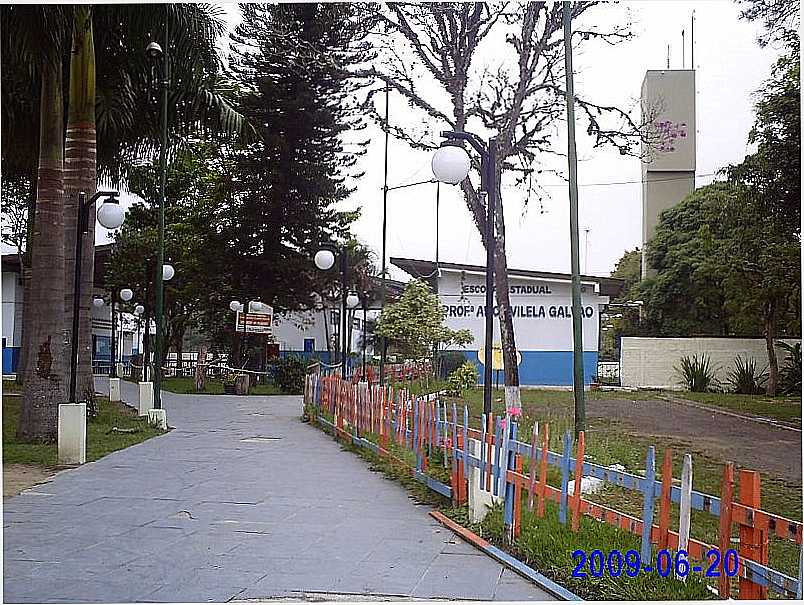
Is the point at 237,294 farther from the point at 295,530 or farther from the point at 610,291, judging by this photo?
the point at 295,530

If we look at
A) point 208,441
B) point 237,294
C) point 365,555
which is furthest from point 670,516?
point 237,294

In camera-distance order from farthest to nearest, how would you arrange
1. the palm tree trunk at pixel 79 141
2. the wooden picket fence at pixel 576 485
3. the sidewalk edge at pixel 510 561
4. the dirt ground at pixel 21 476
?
the palm tree trunk at pixel 79 141 → the dirt ground at pixel 21 476 → the sidewalk edge at pixel 510 561 → the wooden picket fence at pixel 576 485

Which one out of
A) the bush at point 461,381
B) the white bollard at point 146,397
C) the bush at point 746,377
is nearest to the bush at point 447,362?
the bush at point 461,381

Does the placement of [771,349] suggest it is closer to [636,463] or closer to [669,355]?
[669,355]

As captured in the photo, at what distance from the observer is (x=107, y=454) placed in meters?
8.17

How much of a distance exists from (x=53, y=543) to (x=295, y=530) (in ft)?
4.19

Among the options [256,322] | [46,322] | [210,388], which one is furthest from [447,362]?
[46,322]

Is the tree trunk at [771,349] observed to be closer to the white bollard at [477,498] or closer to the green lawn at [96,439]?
the green lawn at [96,439]

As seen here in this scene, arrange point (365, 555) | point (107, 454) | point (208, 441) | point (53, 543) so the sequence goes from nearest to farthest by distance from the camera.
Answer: point (365, 555) → point (53, 543) → point (107, 454) → point (208, 441)

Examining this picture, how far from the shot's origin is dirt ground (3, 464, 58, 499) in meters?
6.38

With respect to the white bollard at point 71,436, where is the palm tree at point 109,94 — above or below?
above

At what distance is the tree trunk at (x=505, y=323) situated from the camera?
926cm

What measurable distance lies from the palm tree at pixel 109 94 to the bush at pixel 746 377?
32.0 ft

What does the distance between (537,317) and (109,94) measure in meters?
10.9
